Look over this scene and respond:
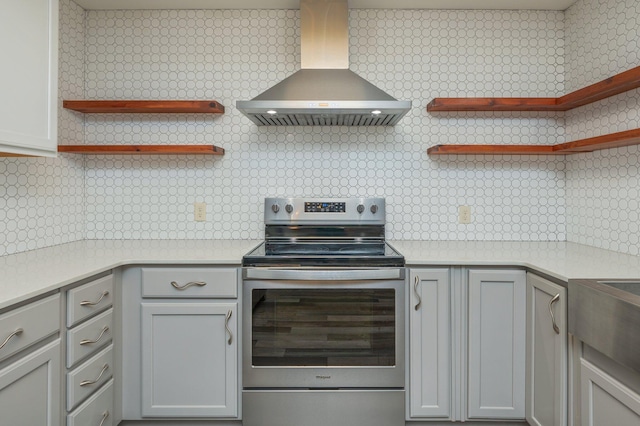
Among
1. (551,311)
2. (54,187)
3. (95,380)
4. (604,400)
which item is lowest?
(95,380)

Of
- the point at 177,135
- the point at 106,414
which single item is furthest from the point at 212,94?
the point at 106,414

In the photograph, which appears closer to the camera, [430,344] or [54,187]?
[430,344]

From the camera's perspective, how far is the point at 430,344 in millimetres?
1916

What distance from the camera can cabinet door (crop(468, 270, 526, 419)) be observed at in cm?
187

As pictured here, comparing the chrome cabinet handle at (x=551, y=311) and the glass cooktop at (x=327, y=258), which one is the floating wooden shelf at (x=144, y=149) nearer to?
the glass cooktop at (x=327, y=258)

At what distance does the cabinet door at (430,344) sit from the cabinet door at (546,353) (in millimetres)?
345

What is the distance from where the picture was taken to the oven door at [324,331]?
1.90 m

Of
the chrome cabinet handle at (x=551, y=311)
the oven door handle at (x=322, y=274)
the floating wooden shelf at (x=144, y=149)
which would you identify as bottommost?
the chrome cabinet handle at (x=551, y=311)

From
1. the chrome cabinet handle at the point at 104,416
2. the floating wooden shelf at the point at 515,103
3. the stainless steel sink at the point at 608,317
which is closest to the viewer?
the stainless steel sink at the point at 608,317

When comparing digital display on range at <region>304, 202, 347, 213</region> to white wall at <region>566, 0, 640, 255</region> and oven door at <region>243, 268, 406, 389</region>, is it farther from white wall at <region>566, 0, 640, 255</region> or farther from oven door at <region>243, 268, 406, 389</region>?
white wall at <region>566, 0, 640, 255</region>

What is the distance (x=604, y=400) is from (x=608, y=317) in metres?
0.29

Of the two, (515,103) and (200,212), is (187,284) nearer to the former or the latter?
(200,212)

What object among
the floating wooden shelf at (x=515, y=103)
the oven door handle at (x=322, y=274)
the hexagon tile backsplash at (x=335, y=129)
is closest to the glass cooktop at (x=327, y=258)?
the oven door handle at (x=322, y=274)

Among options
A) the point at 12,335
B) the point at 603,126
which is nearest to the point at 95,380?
the point at 12,335
